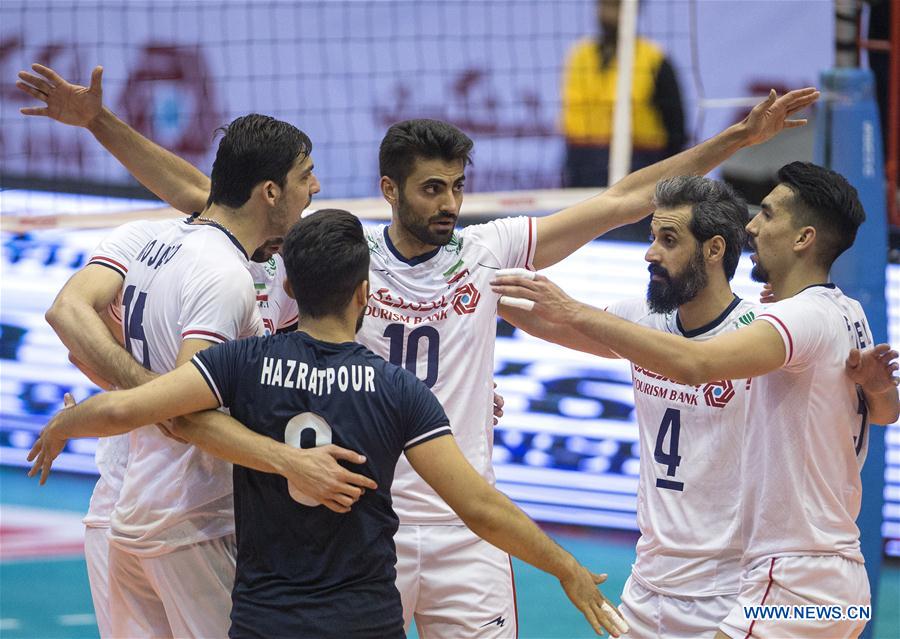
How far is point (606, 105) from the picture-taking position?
11.3 m

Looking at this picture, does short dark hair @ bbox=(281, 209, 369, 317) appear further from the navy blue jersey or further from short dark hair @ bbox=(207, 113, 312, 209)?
short dark hair @ bbox=(207, 113, 312, 209)

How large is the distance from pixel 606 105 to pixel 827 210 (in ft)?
23.4

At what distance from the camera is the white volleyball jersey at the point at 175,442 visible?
411 centimetres

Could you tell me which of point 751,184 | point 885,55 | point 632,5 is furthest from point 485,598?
point 885,55

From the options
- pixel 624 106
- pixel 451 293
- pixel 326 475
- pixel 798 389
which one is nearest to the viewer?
pixel 326 475

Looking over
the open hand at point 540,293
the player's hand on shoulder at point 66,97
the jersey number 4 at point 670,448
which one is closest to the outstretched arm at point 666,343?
the open hand at point 540,293

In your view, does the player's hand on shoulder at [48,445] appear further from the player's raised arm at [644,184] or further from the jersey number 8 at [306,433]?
the player's raised arm at [644,184]

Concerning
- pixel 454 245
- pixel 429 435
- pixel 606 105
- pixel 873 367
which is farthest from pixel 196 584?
pixel 606 105

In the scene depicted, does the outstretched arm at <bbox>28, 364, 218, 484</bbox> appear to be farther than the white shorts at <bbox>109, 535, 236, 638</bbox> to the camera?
No

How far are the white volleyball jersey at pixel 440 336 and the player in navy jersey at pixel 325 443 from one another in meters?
1.05

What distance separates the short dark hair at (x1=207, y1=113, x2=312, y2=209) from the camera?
4.32 m

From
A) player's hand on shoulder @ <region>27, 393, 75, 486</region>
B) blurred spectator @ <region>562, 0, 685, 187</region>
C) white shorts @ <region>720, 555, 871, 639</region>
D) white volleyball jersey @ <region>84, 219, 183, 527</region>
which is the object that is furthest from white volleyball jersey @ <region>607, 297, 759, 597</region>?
blurred spectator @ <region>562, 0, 685, 187</region>

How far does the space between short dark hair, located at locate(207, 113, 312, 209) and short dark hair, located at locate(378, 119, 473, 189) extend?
0.50 metres

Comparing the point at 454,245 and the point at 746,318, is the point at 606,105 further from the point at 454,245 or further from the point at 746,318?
the point at 746,318
